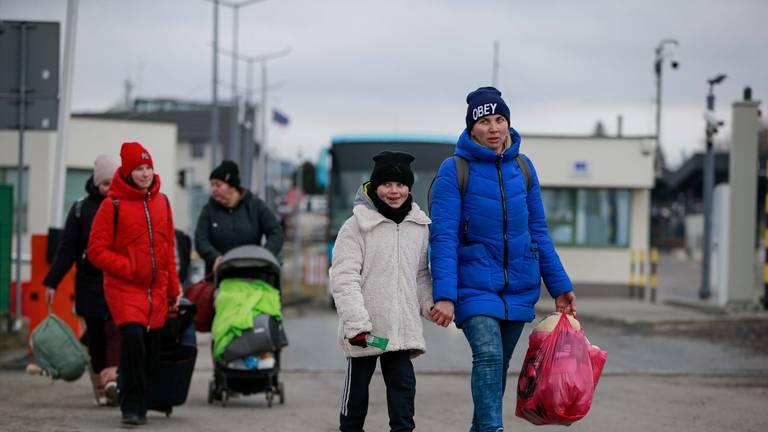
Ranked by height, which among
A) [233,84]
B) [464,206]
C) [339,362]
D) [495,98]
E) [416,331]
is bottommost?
[339,362]

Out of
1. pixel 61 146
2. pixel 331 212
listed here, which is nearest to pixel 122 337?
pixel 61 146

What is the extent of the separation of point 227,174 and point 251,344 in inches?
56.6

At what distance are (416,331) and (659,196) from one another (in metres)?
72.4

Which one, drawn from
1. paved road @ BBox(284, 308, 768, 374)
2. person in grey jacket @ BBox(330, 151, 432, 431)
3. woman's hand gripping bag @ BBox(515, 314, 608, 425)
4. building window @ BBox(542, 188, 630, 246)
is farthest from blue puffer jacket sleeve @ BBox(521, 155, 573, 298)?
building window @ BBox(542, 188, 630, 246)

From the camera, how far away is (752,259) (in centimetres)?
2108

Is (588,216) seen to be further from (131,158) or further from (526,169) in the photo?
(526,169)

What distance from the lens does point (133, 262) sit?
28.8 ft

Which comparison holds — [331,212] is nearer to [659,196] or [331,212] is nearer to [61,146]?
[61,146]

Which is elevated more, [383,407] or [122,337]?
[122,337]

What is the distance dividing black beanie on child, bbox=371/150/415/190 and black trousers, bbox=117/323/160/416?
2700mm

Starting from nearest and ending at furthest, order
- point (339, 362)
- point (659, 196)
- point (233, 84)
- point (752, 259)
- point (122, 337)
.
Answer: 1. point (122, 337)
2. point (339, 362)
3. point (752, 259)
4. point (233, 84)
5. point (659, 196)

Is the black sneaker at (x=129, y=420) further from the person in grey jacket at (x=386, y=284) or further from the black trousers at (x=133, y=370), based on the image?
the person in grey jacket at (x=386, y=284)

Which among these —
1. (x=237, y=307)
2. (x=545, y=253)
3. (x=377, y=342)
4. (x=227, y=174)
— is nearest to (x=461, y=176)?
(x=545, y=253)

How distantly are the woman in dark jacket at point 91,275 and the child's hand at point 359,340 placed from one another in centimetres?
382
